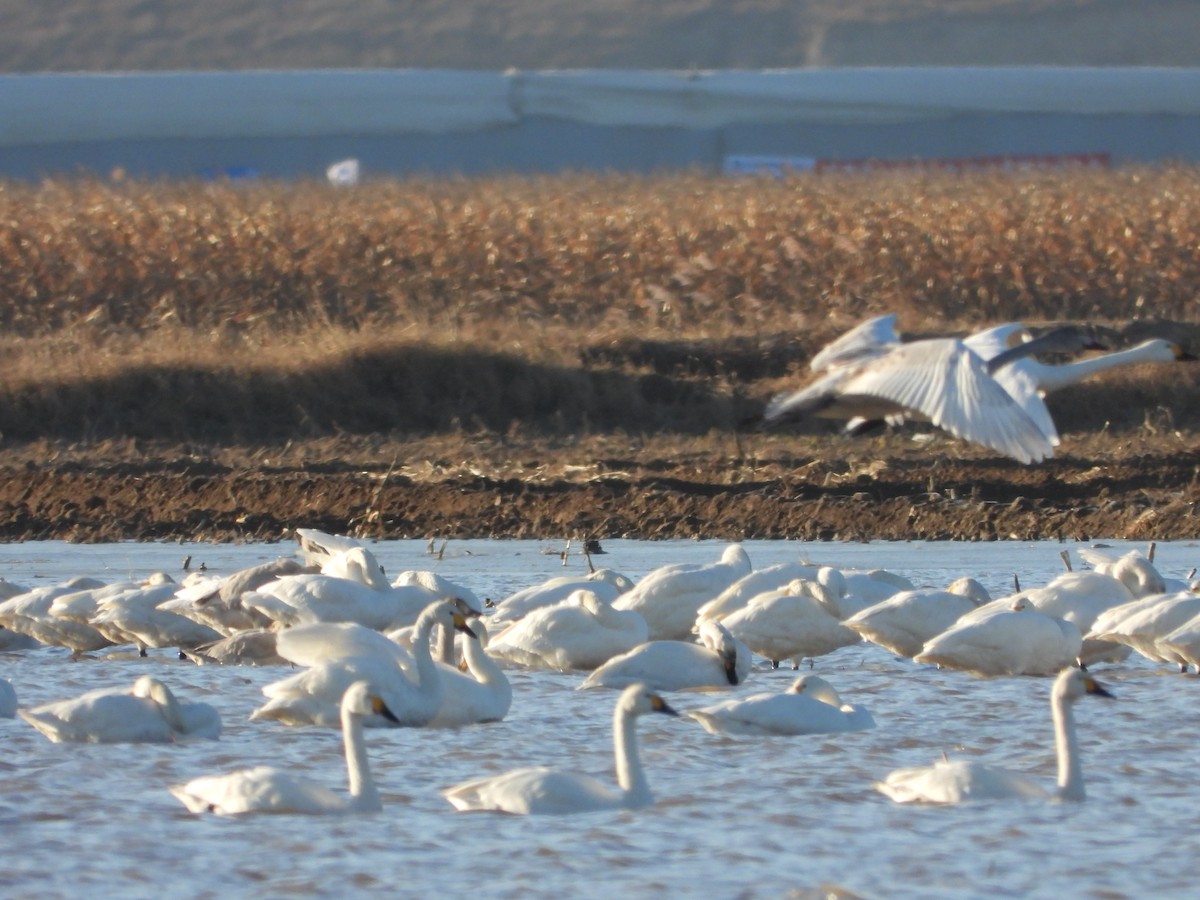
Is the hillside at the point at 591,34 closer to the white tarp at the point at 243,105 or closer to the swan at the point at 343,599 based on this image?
the white tarp at the point at 243,105

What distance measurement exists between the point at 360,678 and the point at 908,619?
2.12m

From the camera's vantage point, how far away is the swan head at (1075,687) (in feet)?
19.2

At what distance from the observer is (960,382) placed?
29.6ft

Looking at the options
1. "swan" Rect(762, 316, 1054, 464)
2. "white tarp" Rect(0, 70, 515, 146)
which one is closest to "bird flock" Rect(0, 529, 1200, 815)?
"swan" Rect(762, 316, 1054, 464)

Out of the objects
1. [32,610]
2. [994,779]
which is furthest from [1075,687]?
[32,610]

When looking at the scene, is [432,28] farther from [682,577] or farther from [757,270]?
[682,577]

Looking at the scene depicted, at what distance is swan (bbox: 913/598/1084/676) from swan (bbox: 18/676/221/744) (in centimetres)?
257

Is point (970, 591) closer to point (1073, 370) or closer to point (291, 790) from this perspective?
point (1073, 370)

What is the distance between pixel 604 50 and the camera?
56469 mm

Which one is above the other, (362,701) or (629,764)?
(362,701)

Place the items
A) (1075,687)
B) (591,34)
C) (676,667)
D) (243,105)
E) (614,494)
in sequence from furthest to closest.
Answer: (591,34)
(243,105)
(614,494)
(676,667)
(1075,687)

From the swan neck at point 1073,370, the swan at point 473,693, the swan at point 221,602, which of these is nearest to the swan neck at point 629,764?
the swan at point 473,693

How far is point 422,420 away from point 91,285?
15.0 feet

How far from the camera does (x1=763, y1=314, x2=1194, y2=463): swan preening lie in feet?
28.7
